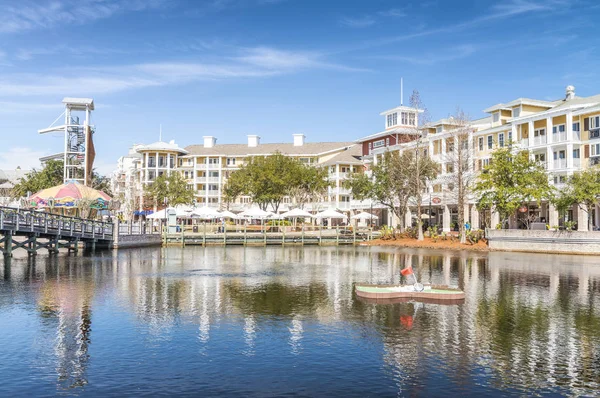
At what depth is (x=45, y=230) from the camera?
1861 inches

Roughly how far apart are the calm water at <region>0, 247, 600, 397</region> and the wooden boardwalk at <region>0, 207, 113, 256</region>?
35.5 feet

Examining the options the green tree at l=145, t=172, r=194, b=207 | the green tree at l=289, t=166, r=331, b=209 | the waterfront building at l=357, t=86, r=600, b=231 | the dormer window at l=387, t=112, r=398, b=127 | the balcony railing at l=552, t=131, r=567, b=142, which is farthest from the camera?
the green tree at l=145, t=172, r=194, b=207

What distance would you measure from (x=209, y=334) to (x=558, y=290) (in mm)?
19640

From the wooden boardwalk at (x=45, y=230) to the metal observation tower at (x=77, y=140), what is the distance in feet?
162

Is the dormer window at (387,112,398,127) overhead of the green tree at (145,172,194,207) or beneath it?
overhead

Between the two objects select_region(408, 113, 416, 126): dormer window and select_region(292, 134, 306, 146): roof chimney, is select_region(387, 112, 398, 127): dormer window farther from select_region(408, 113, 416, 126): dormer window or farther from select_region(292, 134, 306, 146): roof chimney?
select_region(292, 134, 306, 146): roof chimney

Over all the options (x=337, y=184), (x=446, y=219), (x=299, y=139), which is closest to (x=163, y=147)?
(x=299, y=139)

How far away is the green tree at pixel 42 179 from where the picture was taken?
10593 centimetres

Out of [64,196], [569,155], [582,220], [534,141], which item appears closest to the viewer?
[64,196]

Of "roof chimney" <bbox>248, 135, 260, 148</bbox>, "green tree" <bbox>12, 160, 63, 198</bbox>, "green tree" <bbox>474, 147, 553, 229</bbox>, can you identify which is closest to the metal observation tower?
"green tree" <bbox>12, 160, 63, 198</bbox>

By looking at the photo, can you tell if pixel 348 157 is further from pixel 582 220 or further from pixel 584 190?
pixel 584 190

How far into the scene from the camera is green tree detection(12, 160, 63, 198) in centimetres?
10593

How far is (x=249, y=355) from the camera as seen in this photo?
1691cm

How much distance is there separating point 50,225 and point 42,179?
211 feet
